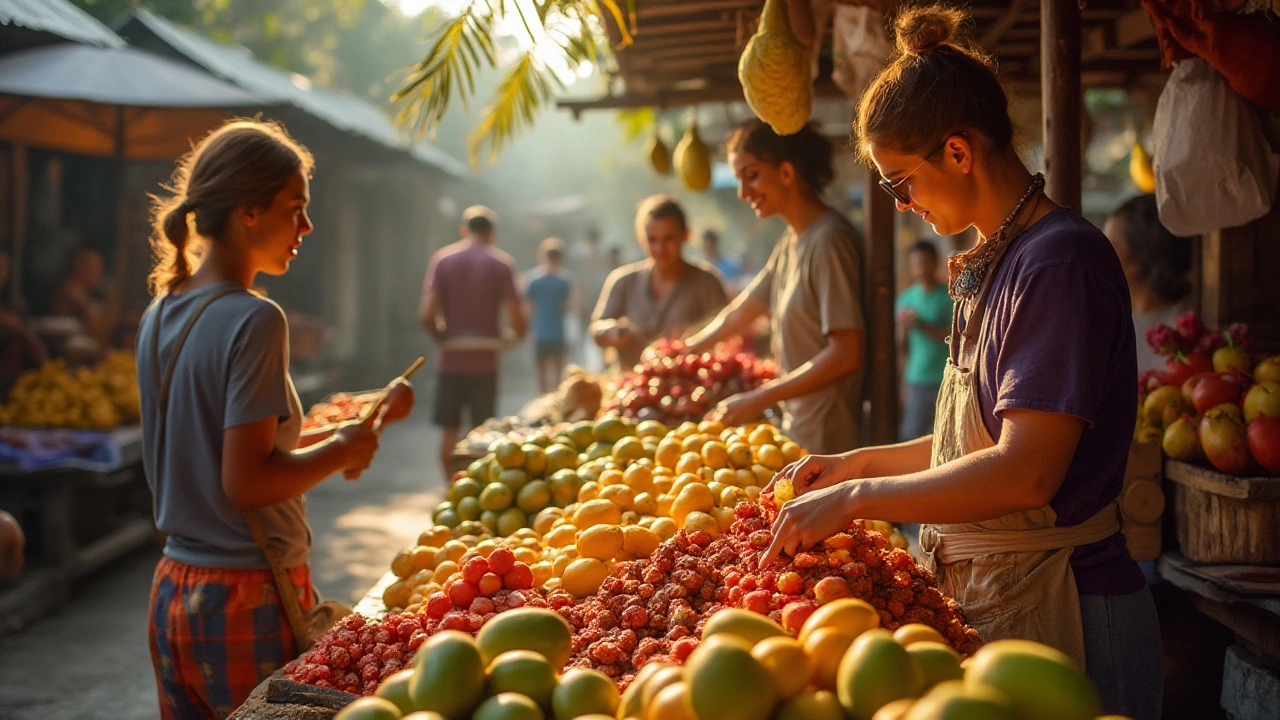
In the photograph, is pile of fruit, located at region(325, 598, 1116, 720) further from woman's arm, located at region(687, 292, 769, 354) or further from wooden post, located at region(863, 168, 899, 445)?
woman's arm, located at region(687, 292, 769, 354)

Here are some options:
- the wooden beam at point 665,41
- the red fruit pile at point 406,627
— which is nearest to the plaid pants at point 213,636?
the red fruit pile at point 406,627

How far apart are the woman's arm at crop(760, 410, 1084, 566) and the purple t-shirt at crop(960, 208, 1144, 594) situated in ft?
0.17

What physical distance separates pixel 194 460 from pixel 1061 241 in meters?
2.03

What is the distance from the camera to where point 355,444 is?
2.64m

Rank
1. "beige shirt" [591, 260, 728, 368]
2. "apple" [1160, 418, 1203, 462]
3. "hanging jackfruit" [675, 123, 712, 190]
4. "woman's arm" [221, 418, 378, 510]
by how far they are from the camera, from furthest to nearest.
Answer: "beige shirt" [591, 260, 728, 368] < "hanging jackfruit" [675, 123, 712, 190] < "apple" [1160, 418, 1203, 462] < "woman's arm" [221, 418, 378, 510]

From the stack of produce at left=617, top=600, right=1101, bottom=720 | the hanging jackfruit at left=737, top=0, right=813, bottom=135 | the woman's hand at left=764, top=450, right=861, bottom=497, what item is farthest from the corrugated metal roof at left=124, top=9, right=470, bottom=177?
the stack of produce at left=617, top=600, right=1101, bottom=720

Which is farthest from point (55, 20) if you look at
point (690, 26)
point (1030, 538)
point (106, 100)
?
point (1030, 538)

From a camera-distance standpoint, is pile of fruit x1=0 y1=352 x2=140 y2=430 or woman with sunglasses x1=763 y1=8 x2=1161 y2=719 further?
pile of fruit x1=0 y1=352 x2=140 y2=430

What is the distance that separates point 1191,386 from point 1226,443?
381mm

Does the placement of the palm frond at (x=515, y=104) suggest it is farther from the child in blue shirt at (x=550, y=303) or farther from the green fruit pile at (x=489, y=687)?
the child in blue shirt at (x=550, y=303)

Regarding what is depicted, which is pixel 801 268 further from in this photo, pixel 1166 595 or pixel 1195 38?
pixel 1166 595

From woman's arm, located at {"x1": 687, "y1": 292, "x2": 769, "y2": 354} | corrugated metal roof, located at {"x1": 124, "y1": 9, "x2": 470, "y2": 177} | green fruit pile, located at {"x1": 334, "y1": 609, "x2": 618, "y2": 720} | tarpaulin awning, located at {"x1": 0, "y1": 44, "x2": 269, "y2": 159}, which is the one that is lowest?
green fruit pile, located at {"x1": 334, "y1": 609, "x2": 618, "y2": 720}

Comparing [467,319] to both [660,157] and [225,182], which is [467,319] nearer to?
[660,157]

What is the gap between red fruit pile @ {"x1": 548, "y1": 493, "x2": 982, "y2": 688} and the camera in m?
1.68
